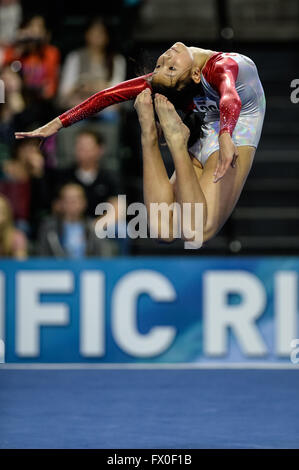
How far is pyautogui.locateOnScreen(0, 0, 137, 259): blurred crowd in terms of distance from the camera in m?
8.53

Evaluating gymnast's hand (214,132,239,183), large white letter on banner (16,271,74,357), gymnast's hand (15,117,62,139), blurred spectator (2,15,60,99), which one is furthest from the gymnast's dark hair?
blurred spectator (2,15,60,99)

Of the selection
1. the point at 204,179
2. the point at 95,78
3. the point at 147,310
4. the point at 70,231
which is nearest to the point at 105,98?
the point at 204,179

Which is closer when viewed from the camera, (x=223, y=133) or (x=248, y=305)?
(x=223, y=133)

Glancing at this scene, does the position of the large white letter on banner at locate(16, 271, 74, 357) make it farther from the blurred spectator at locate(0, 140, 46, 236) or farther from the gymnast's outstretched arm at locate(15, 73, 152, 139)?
the gymnast's outstretched arm at locate(15, 73, 152, 139)

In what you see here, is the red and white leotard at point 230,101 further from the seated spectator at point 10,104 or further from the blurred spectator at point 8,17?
the blurred spectator at point 8,17

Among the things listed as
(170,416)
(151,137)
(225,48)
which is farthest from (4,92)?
(151,137)

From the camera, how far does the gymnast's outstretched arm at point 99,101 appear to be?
4957 millimetres

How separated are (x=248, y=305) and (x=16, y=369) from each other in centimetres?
186

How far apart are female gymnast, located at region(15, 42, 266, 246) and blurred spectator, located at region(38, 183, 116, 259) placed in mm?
3082

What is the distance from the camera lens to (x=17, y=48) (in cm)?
954

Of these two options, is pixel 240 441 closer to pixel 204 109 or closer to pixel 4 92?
pixel 204 109

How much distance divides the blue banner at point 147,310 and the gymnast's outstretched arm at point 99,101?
3582 millimetres

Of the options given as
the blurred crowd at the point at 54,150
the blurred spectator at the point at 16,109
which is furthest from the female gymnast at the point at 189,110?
the blurred spectator at the point at 16,109

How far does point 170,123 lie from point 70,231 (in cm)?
375
